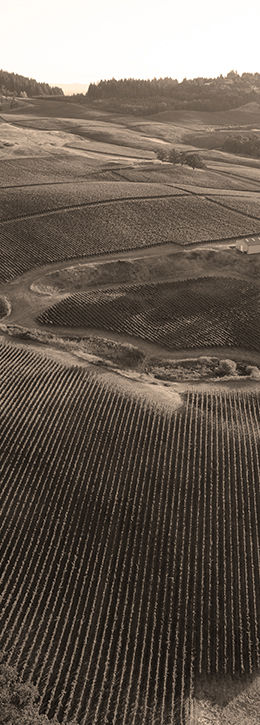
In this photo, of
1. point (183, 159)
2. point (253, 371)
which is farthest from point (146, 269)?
point (183, 159)

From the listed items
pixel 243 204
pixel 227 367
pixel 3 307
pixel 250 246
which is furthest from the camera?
pixel 243 204

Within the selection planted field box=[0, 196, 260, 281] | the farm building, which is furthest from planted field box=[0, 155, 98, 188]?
the farm building

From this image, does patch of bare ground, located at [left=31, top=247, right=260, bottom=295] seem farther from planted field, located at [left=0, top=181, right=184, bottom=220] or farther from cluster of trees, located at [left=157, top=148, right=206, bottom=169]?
cluster of trees, located at [left=157, top=148, right=206, bottom=169]

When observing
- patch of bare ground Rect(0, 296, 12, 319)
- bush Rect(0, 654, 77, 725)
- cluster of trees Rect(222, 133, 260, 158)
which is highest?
cluster of trees Rect(222, 133, 260, 158)

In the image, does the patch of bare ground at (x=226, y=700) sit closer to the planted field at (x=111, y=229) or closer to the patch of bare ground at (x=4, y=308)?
the patch of bare ground at (x=4, y=308)

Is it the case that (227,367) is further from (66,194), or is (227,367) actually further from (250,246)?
(66,194)

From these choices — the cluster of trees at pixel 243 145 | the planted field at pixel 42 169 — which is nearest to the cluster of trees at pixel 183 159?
the planted field at pixel 42 169

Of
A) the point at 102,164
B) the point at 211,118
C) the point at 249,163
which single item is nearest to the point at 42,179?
the point at 102,164
